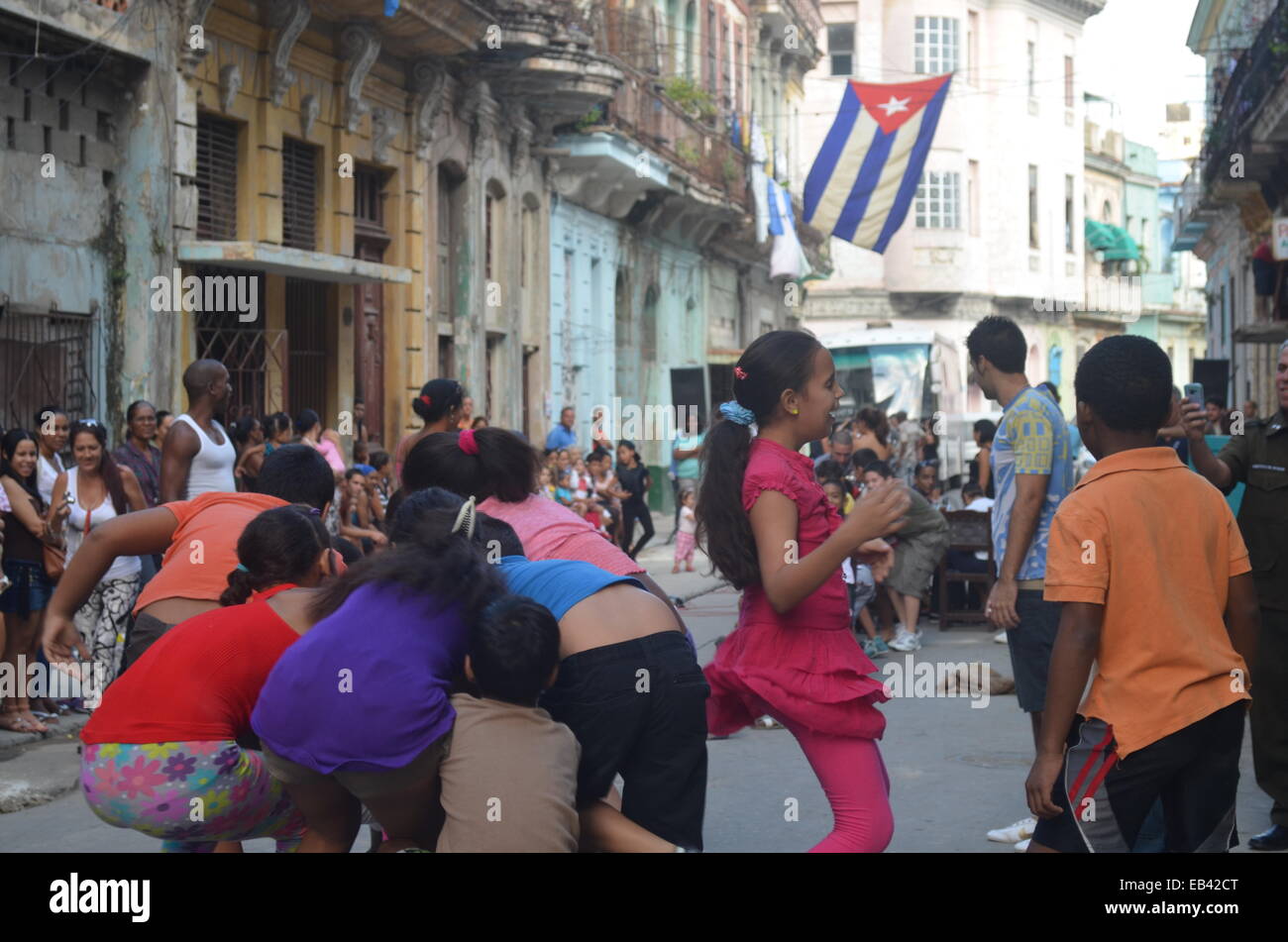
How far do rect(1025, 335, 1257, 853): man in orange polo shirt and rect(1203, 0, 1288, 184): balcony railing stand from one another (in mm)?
16377

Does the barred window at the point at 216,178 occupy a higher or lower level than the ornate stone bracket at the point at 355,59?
lower

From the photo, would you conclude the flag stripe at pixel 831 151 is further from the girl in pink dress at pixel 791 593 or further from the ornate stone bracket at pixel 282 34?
the girl in pink dress at pixel 791 593

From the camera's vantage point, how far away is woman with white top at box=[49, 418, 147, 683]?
1022 centimetres

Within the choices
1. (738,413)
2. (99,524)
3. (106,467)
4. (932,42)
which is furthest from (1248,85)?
(932,42)

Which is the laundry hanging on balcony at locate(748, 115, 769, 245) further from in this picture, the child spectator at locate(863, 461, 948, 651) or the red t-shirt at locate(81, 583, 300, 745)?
the red t-shirt at locate(81, 583, 300, 745)

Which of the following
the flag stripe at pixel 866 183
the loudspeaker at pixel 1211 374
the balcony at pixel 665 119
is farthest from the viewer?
the balcony at pixel 665 119

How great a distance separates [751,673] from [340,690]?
1.23 metres

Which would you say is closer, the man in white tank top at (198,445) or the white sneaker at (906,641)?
the man in white tank top at (198,445)

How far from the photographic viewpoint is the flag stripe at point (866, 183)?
25.0 meters

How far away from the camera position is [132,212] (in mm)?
14852

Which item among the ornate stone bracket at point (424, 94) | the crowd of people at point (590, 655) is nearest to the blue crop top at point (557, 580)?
the crowd of people at point (590, 655)

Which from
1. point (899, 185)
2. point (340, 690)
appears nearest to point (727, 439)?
point (340, 690)

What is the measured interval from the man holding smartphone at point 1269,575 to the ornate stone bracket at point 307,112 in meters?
13.2

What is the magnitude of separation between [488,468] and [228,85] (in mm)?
12170
